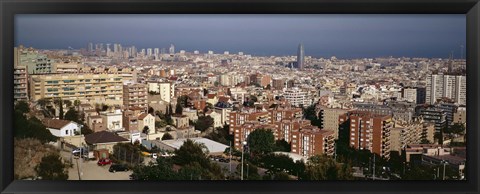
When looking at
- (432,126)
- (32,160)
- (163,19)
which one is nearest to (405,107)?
(432,126)

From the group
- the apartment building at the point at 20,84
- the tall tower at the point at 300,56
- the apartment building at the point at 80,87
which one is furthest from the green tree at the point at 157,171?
the tall tower at the point at 300,56

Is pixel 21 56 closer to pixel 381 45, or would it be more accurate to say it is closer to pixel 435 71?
pixel 381 45

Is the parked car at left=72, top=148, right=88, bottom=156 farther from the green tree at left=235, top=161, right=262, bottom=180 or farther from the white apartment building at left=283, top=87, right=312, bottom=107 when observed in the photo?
the white apartment building at left=283, top=87, right=312, bottom=107

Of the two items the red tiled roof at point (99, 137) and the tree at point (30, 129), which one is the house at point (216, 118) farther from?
the tree at point (30, 129)

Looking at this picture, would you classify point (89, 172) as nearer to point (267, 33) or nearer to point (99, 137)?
point (99, 137)

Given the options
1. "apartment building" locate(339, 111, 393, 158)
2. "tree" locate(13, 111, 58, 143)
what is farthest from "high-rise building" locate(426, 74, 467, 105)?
"tree" locate(13, 111, 58, 143)

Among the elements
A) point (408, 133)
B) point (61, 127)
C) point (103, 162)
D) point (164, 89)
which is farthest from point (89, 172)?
point (408, 133)
